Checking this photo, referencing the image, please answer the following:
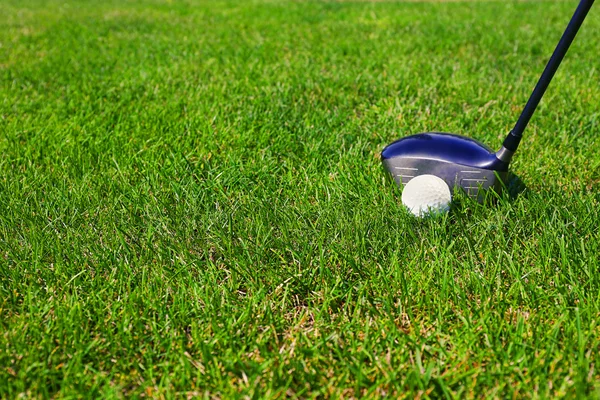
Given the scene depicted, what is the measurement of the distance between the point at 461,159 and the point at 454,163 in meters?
0.03

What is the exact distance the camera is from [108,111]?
376 centimetres

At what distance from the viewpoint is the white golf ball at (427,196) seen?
2.36 metres

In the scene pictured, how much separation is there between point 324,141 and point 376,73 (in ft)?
4.83

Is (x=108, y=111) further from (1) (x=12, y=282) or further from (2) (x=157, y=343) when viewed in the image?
(2) (x=157, y=343)

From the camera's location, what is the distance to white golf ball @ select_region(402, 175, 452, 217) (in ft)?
7.74

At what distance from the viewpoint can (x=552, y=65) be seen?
2297 mm

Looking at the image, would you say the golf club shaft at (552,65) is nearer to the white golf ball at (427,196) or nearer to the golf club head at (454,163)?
the golf club head at (454,163)

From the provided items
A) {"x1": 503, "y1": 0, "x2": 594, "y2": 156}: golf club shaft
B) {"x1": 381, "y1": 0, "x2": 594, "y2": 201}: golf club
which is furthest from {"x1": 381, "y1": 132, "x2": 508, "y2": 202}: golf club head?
{"x1": 503, "y1": 0, "x2": 594, "y2": 156}: golf club shaft

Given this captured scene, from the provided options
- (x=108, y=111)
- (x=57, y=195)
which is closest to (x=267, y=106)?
(x=108, y=111)

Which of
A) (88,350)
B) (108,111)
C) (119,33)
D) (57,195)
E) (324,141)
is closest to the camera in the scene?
(88,350)

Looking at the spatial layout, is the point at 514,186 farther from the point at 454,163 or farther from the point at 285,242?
the point at 285,242

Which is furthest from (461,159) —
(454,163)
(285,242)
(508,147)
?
(285,242)

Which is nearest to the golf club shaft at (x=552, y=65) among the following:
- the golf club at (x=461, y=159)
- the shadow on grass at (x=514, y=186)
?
the golf club at (x=461, y=159)

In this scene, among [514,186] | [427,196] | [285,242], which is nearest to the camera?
[285,242]
